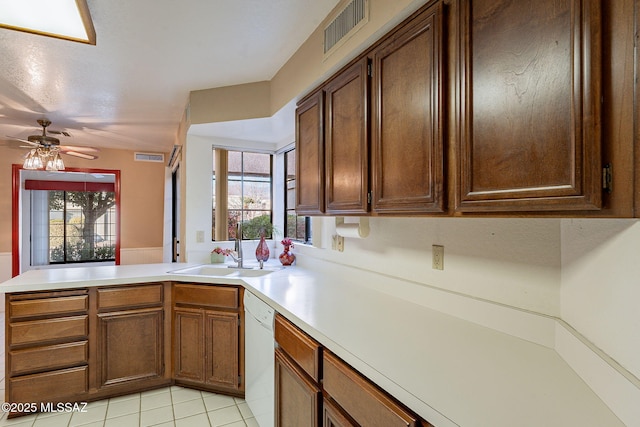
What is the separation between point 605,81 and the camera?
0.67 metres

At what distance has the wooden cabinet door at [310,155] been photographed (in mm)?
1903

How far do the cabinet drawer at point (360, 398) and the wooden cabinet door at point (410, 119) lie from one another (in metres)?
0.61

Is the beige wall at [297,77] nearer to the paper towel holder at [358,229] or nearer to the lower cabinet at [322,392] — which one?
the paper towel holder at [358,229]

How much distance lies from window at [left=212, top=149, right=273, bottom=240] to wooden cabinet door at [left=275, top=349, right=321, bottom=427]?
179 cm

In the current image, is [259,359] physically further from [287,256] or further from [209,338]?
[287,256]

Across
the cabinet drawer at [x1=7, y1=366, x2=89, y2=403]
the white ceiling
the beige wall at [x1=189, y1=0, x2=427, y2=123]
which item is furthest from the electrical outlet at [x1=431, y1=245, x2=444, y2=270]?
the cabinet drawer at [x1=7, y1=366, x2=89, y2=403]

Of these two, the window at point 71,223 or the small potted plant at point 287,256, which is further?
the window at point 71,223

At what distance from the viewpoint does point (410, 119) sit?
1.24 meters

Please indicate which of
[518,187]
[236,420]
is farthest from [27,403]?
[518,187]

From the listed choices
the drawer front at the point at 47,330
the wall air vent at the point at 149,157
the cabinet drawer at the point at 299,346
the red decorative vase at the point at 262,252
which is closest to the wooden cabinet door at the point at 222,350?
the red decorative vase at the point at 262,252

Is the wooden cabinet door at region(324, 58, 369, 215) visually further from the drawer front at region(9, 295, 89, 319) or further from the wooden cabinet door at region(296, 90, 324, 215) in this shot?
the drawer front at region(9, 295, 89, 319)

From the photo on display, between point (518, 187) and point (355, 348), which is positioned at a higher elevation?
point (518, 187)

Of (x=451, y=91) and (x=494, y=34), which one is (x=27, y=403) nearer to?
(x=451, y=91)

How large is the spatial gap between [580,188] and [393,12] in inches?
38.9
